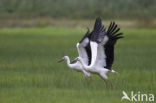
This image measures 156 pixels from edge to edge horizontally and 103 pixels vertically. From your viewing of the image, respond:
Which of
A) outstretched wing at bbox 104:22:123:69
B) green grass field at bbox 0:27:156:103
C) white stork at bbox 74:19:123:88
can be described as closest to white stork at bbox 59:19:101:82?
green grass field at bbox 0:27:156:103

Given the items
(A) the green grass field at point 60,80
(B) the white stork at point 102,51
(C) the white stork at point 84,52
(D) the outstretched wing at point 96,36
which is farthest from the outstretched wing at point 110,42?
(C) the white stork at point 84,52

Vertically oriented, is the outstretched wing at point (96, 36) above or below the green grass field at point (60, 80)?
above

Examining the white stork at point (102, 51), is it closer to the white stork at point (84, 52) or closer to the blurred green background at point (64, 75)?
the blurred green background at point (64, 75)

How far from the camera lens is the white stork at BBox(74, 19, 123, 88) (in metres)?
11.3

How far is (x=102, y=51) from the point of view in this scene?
1140 centimetres

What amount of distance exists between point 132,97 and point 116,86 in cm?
152

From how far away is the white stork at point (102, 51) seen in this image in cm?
1128

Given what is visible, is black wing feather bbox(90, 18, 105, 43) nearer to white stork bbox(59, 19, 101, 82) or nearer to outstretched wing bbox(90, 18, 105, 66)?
outstretched wing bbox(90, 18, 105, 66)

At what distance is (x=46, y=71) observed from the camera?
14.6 m

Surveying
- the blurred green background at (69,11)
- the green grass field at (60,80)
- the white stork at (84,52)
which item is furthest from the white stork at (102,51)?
the blurred green background at (69,11)

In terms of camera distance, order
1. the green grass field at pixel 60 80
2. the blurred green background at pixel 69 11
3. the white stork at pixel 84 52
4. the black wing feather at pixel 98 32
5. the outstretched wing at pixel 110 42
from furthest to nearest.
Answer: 1. the blurred green background at pixel 69 11
2. the white stork at pixel 84 52
3. the black wing feather at pixel 98 32
4. the outstretched wing at pixel 110 42
5. the green grass field at pixel 60 80

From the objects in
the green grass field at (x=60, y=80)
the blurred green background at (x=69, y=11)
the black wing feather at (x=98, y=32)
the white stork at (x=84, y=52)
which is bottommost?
the green grass field at (x=60, y=80)

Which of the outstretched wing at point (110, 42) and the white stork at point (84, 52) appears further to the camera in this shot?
the white stork at point (84, 52)

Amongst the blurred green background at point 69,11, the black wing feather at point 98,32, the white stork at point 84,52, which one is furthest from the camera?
the blurred green background at point 69,11
